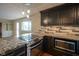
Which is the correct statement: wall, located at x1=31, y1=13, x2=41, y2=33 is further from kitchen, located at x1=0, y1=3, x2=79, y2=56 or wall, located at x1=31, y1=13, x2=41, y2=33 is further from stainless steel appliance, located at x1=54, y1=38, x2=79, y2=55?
stainless steel appliance, located at x1=54, y1=38, x2=79, y2=55

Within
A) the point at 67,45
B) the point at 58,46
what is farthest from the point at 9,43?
the point at 67,45

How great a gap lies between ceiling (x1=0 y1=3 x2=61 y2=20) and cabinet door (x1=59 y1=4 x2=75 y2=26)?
0.51 ft

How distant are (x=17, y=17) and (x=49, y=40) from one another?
0.63 meters

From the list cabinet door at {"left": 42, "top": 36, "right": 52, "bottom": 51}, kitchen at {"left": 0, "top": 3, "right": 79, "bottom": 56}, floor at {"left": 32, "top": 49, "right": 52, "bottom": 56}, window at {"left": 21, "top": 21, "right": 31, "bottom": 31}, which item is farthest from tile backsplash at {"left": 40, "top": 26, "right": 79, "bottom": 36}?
floor at {"left": 32, "top": 49, "right": 52, "bottom": 56}

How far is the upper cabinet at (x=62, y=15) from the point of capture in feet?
5.62

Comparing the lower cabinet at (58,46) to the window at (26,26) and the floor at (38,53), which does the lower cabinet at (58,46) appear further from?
the window at (26,26)

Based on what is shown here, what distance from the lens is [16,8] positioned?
5.78 feet

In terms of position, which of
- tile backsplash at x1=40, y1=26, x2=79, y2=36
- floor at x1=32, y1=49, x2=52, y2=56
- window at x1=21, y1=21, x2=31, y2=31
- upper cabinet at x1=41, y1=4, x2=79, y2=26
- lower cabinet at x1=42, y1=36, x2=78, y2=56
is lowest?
floor at x1=32, y1=49, x2=52, y2=56

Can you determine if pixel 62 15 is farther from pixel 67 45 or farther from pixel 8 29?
pixel 8 29

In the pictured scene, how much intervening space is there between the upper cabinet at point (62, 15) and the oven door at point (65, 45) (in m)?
0.28

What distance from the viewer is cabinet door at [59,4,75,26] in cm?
172

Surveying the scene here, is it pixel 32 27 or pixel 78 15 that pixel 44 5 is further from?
pixel 78 15

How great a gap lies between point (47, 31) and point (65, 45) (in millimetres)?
357

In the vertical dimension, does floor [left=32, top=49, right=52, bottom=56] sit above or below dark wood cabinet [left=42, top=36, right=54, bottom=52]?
below
